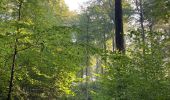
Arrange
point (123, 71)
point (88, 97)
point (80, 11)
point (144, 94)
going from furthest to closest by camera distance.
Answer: point (80, 11) < point (88, 97) < point (123, 71) < point (144, 94)

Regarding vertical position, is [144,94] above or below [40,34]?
below

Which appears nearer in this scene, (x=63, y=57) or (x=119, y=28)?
(x=63, y=57)

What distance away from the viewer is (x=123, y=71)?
8.18m

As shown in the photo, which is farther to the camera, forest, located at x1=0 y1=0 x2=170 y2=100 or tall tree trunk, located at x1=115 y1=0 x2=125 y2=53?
tall tree trunk, located at x1=115 y1=0 x2=125 y2=53

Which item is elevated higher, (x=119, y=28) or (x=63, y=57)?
(x=119, y=28)

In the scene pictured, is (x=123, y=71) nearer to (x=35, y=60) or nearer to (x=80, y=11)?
(x=35, y=60)

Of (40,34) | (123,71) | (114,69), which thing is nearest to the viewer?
(40,34)

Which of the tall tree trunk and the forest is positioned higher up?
the tall tree trunk

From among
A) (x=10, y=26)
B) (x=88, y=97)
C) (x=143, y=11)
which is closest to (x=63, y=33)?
(x=10, y=26)

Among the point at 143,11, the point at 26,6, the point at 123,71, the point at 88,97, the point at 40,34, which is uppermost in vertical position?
the point at 143,11

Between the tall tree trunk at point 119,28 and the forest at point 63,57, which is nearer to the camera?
the forest at point 63,57

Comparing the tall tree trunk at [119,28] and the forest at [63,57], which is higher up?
the tall tree trunk at [119,28]

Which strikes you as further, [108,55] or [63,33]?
[108,55]

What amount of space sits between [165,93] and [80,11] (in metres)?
31.2
